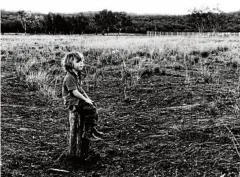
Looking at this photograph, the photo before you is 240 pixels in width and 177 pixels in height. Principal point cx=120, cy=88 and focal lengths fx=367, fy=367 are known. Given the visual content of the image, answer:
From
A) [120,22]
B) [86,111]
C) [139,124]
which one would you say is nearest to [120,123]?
[139,124]

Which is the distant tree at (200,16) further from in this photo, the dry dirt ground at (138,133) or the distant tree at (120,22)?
the dry dirt ground at (138,133)

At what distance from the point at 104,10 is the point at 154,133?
173 feet

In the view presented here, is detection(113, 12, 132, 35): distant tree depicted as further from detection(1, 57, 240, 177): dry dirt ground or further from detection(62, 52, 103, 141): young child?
detection(62, 52, 103, 141): young child

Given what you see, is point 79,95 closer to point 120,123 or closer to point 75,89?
point 75,89

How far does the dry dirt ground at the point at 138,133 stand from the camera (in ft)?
12.9

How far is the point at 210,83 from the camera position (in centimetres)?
804

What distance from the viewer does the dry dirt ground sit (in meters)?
3.92

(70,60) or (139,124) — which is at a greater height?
(70,60)

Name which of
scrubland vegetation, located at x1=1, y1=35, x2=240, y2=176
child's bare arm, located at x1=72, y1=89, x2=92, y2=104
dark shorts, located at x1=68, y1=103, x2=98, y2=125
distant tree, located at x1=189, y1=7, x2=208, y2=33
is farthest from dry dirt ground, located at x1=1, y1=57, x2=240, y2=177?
distant tree, located at x1=189, y1=7, x2=208, y2=33

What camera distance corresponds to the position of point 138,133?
16.6 feet

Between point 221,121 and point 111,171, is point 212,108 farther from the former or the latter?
point 111,171

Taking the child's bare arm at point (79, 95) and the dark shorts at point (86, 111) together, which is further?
the dark shorts at point (86, 111)

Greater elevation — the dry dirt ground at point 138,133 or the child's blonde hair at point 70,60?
the child's blonde hair at point 70,60

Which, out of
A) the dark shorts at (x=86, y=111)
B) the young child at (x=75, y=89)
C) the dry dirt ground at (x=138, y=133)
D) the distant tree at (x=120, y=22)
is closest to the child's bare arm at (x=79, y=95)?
the young child at (x=75, y=89)
